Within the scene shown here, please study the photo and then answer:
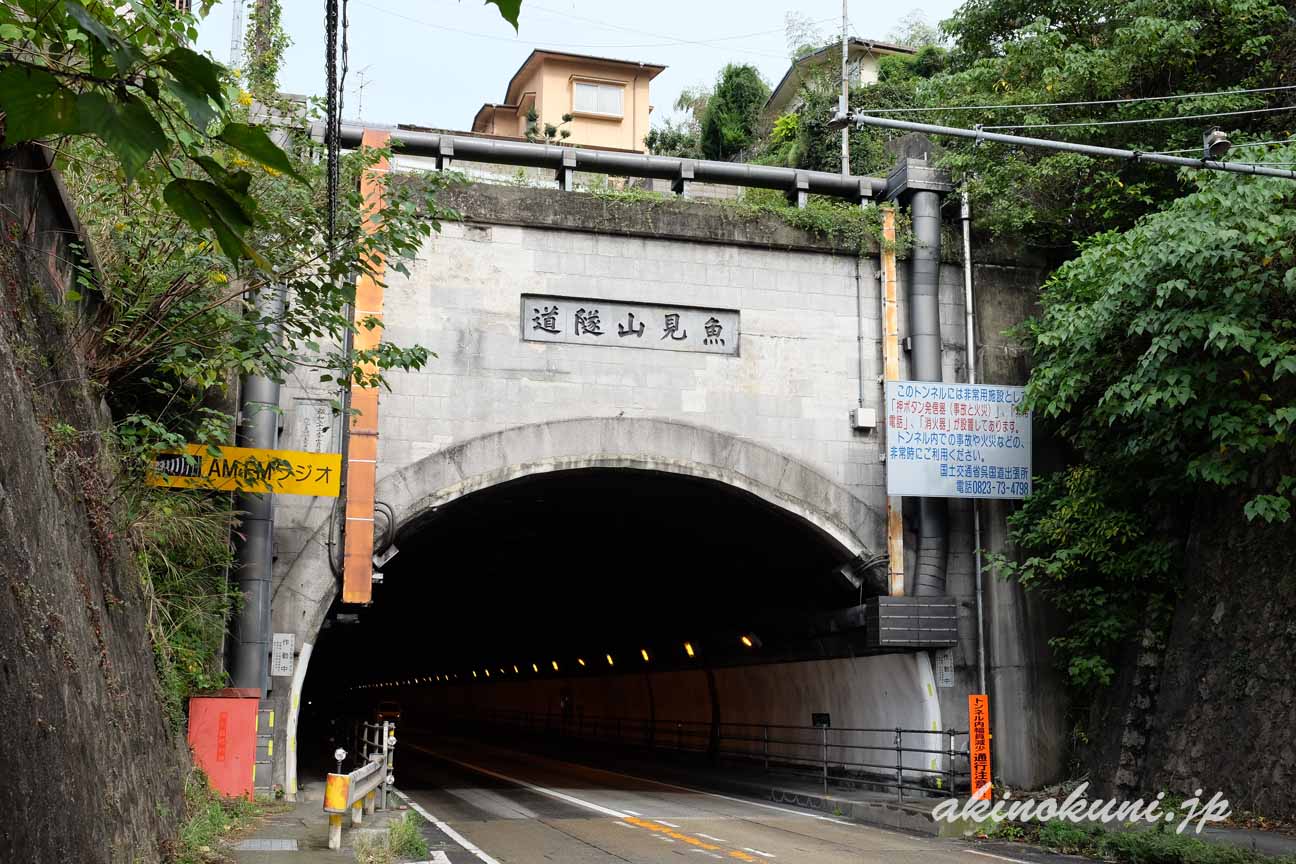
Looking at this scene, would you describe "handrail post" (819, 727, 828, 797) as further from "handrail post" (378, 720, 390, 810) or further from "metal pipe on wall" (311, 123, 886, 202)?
"metal pipe on wall" (311, 123, 886, 202)

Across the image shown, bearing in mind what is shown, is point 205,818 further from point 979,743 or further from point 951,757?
point 951,757

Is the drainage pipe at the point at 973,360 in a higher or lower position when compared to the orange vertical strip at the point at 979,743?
higher

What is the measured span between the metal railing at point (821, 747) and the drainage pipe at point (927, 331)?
93.9 inches

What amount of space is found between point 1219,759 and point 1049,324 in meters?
6.46

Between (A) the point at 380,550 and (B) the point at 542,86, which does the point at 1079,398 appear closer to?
(A) the point at 380,550

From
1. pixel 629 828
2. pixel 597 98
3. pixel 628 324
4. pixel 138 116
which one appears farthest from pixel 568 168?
pixel 597 98

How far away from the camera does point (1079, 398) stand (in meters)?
17.7

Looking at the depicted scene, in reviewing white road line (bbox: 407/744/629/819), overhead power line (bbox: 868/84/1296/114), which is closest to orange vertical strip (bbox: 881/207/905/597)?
overhead power line (bbox: 868/84/1296/114)

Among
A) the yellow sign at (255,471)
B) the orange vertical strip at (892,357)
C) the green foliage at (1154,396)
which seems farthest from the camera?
the orange vertical strip at (892,357)

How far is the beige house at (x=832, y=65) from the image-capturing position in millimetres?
45906

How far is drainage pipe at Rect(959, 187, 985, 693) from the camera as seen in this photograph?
59.6 ft

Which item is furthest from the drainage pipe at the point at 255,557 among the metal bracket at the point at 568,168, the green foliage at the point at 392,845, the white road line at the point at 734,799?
the white road line at the point at 734,799

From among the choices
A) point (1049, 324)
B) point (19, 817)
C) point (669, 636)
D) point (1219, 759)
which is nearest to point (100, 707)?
point (19, 817)

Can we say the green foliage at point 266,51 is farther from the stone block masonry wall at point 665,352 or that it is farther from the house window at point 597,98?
the house window at point 597,98
